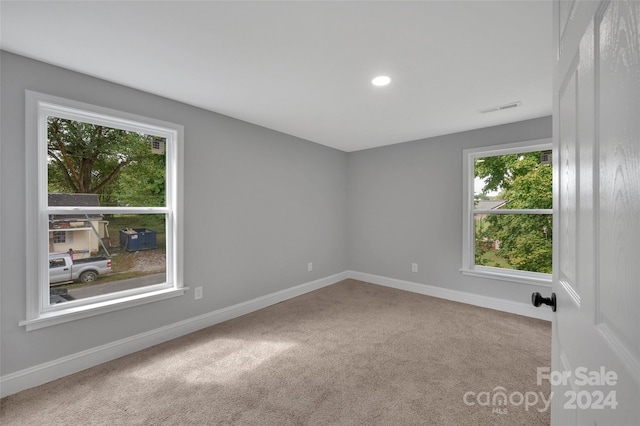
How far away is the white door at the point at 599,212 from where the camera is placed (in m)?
0.45

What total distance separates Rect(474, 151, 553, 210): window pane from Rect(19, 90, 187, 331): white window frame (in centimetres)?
369

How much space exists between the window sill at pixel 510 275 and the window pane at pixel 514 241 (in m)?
0.06

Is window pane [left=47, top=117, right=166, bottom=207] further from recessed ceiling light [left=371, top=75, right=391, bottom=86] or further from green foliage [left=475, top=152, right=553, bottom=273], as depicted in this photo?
green foliage [left=475, top=152, right=553, bottom=273]

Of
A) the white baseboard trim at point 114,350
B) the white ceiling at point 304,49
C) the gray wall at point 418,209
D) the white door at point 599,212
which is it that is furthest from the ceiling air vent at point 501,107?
the white baseboard trim at point 114,350

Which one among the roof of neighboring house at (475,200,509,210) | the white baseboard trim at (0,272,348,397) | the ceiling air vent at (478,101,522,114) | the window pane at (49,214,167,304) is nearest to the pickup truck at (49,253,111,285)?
the window pane at (49,214,167,304)

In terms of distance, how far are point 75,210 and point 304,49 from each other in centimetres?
218

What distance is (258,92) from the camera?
2.56 m

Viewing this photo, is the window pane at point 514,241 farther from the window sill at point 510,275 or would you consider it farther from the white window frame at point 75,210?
the white window frame at point 75,210

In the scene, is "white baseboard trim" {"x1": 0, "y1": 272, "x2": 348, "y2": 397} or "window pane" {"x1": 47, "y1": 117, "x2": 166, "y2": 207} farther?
"window pane" {"x1": 47, "y1": 117, "x2": 166, "y2": 207}

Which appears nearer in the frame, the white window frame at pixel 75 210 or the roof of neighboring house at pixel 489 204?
the white window frame at pixel 75 210

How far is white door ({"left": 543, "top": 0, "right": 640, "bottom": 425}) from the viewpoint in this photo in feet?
1.46

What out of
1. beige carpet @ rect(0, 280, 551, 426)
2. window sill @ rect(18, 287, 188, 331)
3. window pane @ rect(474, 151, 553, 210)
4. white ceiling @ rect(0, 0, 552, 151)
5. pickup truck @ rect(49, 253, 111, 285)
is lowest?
beige carpet @ rect(0, 280, 551, 426)

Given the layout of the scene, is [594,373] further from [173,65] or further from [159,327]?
[159,327]

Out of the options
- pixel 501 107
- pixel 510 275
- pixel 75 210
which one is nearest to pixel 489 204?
pixel 510 275
